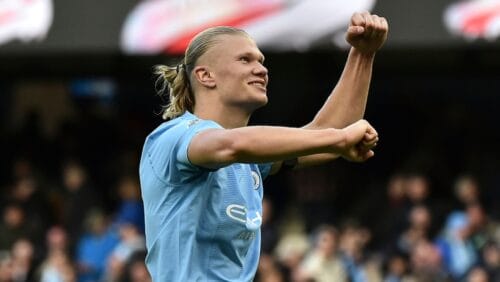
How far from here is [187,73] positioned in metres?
4.85

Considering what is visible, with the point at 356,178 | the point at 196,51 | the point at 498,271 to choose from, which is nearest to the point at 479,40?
the point at 498,271

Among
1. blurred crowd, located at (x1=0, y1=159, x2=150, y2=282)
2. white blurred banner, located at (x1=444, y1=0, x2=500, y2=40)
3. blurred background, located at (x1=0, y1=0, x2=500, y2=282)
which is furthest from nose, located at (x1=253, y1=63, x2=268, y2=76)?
white blurred banner, located at (x1=444, y1=0, x2=500, y2=40)

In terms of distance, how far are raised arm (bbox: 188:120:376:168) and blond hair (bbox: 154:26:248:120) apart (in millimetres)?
572

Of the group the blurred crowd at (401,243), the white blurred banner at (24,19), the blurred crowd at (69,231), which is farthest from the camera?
the white blurred banner at (24,19)

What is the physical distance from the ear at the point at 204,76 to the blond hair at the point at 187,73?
4 cm

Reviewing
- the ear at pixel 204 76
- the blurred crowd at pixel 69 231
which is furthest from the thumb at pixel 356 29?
the blurred crowd at pixel 69 231

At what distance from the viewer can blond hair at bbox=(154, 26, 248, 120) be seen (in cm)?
479

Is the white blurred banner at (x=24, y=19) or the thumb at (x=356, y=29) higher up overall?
the thumb at (x=356, y=29)

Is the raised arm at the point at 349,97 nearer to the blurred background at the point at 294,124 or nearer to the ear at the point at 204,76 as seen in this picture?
the ear at the point at 204,76

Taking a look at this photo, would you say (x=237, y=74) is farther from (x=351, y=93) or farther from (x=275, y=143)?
(x=351, y=93)

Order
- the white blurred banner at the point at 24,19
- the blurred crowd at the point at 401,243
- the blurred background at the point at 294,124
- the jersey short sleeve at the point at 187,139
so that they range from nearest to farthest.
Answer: the jersey short sleeve at the point at 187,139 < the blurred crowd at the point at 401,243 < the blurred background at the point at 294,124 < the white blurred banner at the point at 24,19

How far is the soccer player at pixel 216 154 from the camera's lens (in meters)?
4.27

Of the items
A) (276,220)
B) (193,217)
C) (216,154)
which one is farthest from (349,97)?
(276,220)

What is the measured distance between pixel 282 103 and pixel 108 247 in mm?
4827
